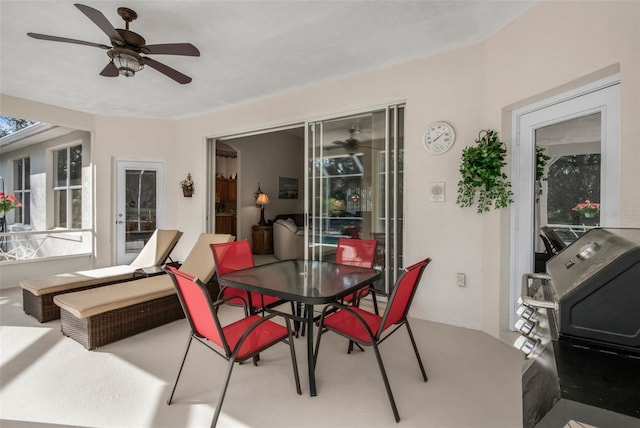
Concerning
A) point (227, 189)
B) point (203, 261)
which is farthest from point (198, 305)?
point (227, 189)

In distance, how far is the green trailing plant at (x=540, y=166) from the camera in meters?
2.54

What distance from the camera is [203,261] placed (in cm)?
344

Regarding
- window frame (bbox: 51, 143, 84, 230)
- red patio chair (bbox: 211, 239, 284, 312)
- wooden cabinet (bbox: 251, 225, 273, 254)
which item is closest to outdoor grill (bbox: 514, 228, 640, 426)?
red patio chair (bbox: 211, 239, 284, 312)

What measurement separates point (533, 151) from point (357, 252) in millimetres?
1780

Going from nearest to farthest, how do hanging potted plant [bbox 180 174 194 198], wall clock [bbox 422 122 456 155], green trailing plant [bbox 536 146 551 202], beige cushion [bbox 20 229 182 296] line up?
green trailing plant [bbox 536 146 551 202], wall clock [bbox 422 122 456 155], beige cushion [bbox 20 229 182 296], hanging potted plant [bbox 180 174 194 198]

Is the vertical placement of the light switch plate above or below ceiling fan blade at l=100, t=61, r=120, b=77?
below

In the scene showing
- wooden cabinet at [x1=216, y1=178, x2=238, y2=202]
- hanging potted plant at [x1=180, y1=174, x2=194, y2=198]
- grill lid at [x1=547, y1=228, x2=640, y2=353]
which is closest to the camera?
grill lid at [x1=547, y1=228, x2=640, y2=353]

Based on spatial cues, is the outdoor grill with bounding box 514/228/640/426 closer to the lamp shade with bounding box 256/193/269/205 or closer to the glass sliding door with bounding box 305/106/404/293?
the glass sliding door with bounding box 305/106/404/293

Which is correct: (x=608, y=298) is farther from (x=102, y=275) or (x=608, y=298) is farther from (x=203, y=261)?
(x=102, y=275)

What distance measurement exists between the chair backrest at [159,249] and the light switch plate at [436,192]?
10.8 ft

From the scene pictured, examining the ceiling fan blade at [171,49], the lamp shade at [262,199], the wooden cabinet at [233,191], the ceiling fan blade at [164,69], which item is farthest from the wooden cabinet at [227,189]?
the ceiling fan blade at [171,49]

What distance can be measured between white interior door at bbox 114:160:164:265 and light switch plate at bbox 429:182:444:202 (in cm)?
483

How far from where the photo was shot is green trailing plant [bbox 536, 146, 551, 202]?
2.54 meters

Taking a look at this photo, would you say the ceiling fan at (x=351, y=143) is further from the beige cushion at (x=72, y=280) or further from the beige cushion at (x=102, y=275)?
the beige cushion at (x=72, y=280)
